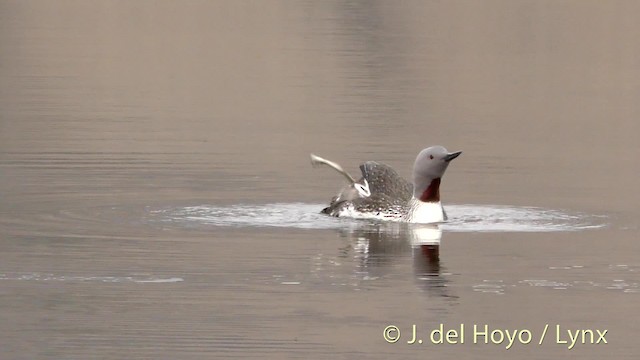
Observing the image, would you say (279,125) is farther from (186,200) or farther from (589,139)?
(186,200)

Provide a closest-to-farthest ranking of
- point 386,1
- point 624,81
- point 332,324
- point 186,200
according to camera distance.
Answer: point 332,324 < point 186,200 < point 624,81 < point 386,1

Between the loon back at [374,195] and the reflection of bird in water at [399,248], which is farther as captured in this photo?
the loon back at [374,195]

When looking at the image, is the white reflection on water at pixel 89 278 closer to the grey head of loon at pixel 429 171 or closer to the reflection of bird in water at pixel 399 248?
the reflection of bird in water at pixel 399 248

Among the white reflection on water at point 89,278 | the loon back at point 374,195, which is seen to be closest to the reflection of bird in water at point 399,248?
the loon back at point 374,195

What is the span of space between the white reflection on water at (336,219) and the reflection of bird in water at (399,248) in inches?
11.0

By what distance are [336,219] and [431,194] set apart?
0.88m

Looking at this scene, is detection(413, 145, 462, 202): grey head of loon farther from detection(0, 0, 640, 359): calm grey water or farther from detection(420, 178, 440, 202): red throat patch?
detection(0, 0, 640, 359): calm grey water

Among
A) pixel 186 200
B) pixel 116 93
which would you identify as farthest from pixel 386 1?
pixel 186 200

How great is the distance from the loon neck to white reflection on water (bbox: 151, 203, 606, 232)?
0.25 metres

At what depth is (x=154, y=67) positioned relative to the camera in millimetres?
39219

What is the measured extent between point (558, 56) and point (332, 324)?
28.6 meters

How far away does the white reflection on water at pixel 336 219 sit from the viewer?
1902 centimetres

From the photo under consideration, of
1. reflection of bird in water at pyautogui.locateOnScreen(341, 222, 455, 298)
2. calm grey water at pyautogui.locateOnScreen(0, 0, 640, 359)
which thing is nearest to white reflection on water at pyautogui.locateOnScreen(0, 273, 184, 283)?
calm grey water at pyautogui.locateOnScreen(0, 0, 640, 359)

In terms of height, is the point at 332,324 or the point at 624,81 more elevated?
the point at 624,81
